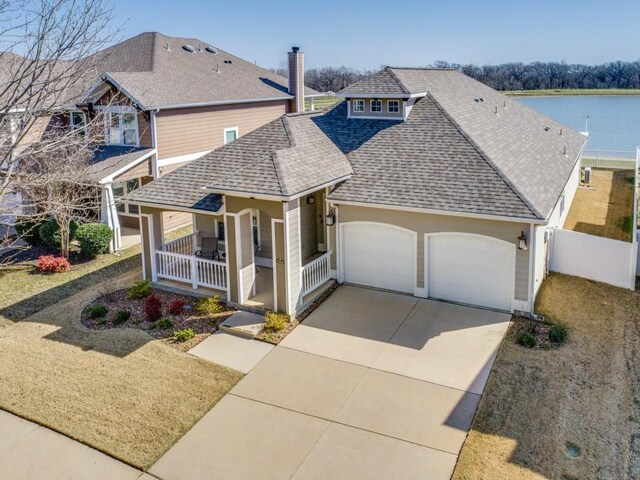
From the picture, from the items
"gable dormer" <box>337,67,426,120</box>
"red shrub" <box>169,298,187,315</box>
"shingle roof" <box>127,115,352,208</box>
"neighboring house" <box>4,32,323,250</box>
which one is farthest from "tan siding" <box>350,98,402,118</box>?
"red shrub" <box>169,298,187,315</box>

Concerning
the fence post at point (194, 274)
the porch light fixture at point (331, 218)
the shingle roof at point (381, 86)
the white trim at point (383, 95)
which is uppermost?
the shingle roof at point (381, 86)

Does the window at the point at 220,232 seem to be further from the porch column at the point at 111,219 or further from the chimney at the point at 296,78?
the chimney at the point at 296,78

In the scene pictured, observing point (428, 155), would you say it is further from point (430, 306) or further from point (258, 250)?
point (258, 250)

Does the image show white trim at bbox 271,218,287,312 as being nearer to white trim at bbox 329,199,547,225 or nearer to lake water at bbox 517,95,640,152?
white trim at bbox 329,199,547,225

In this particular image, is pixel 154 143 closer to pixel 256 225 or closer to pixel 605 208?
pixel 256 225

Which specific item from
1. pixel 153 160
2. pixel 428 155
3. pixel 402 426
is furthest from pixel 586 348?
pixel 153 160

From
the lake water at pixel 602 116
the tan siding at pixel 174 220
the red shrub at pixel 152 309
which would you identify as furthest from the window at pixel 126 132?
the lake water at pixel 602 116
